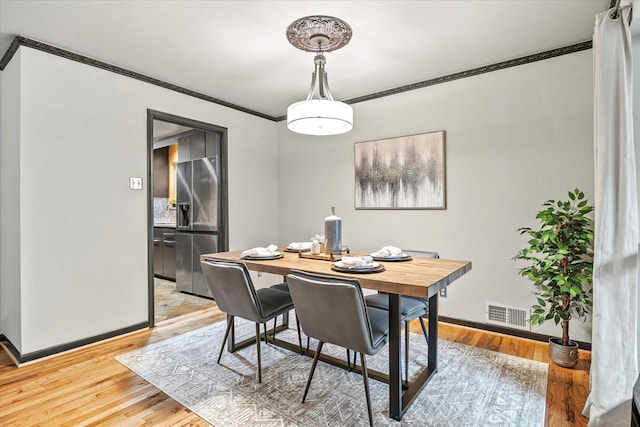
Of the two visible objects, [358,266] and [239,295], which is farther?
[239,295]

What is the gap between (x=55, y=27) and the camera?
241 cm

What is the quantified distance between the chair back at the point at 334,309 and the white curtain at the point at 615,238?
3.74ft

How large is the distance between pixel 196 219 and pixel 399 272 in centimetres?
338

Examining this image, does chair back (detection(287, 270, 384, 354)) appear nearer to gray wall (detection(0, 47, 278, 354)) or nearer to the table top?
the table top

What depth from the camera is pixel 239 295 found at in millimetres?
2193

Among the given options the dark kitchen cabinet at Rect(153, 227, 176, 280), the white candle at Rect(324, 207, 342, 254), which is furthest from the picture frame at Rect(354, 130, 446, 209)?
the dark kitchen cabinet at Rect(153, 227, 176, 280)

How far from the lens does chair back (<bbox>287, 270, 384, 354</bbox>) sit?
1660 millimetres

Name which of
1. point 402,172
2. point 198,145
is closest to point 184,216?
point 198,145

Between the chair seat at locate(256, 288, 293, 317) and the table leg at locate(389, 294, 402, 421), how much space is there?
0.86 meters

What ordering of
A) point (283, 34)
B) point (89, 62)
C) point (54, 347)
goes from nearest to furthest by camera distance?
point (283, 34) < point (54, 347) < point (89, 62)

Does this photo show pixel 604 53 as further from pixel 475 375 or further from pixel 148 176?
pixel 148 176

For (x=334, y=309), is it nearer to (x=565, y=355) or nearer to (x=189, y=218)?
(x=565, y=355)

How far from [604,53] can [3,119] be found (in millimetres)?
4341

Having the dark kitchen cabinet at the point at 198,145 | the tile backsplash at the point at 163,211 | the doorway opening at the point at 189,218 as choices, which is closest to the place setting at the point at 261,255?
the doorway opening at the point at 189,218
